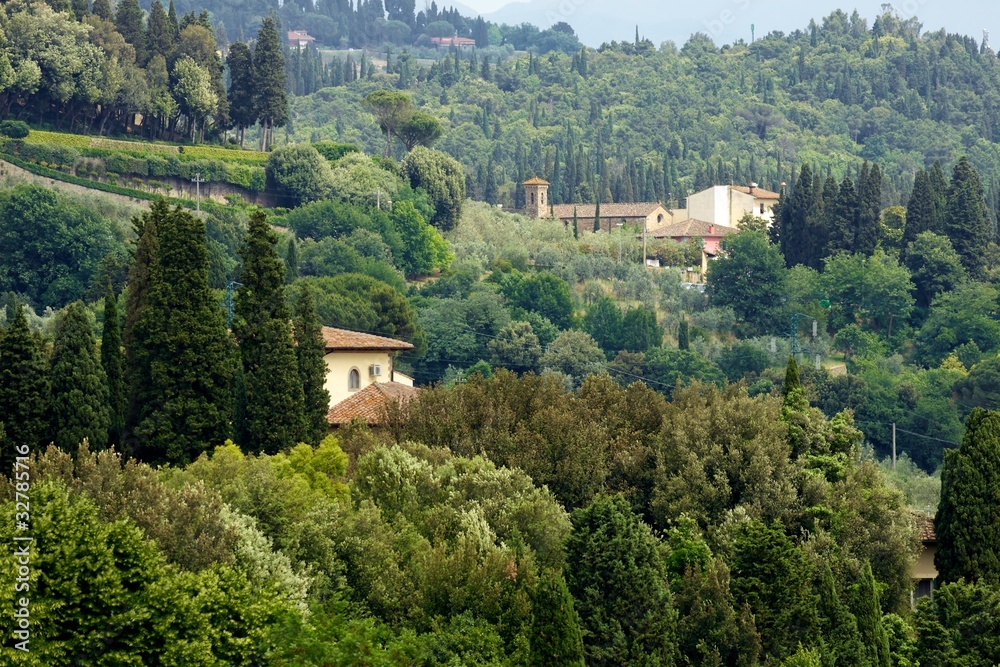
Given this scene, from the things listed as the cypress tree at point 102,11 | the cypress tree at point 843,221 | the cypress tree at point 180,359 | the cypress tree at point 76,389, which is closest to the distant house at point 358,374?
the cypress tree at point 180,359

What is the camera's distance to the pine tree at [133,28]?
101 metres

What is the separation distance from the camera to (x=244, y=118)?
106250 millimetres

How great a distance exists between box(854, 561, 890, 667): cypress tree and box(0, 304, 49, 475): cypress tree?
16073mm

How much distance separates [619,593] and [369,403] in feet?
60.5

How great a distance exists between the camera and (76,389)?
126 ft

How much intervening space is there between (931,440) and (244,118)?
141 feet

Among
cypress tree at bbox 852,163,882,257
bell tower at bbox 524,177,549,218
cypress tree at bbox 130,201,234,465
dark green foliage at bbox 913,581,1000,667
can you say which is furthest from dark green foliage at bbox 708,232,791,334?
dark green foliage at bbox 913,581,1000,667

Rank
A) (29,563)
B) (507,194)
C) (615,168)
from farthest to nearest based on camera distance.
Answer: (615,168), (507,194), (29,563)

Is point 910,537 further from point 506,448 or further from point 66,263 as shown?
point 66,263

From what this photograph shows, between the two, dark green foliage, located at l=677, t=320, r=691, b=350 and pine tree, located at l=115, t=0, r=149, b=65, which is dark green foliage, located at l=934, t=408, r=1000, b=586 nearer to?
dark green foliage, located at l=677, t=320, r=691, b=350

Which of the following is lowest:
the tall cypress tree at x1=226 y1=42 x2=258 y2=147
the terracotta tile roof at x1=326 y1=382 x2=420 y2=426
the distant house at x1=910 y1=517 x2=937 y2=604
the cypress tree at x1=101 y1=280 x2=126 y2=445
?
the distant house at x1=910 y1=517 x2=937 y2=604

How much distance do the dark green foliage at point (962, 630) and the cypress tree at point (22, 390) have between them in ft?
57.2

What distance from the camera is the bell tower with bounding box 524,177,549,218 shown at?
142250mm

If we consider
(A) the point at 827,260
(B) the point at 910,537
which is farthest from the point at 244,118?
(B) the point at 910,537
